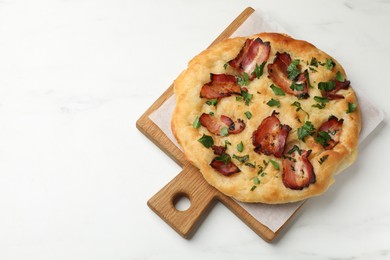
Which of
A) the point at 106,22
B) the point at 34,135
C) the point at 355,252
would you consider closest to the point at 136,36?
the point at 106,22

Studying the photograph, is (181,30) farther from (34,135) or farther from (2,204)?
(2,204)

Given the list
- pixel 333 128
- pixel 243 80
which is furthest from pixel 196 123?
pixel 333 128

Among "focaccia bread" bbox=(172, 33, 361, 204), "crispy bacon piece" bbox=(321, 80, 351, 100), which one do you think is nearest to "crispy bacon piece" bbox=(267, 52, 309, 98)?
"focaccia bread" bbox=(172, 33, 361, 204)

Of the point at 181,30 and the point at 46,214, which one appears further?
the point at 181,30

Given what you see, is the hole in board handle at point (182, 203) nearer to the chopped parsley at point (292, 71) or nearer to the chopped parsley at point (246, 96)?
the chopped parsley at point (246, 96)

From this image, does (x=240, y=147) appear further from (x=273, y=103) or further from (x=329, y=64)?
(x=329, y=64)

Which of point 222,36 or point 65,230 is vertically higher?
point 222,36

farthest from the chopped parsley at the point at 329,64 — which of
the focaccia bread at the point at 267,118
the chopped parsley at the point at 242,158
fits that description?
the chopped parsley at the point at 242,158
